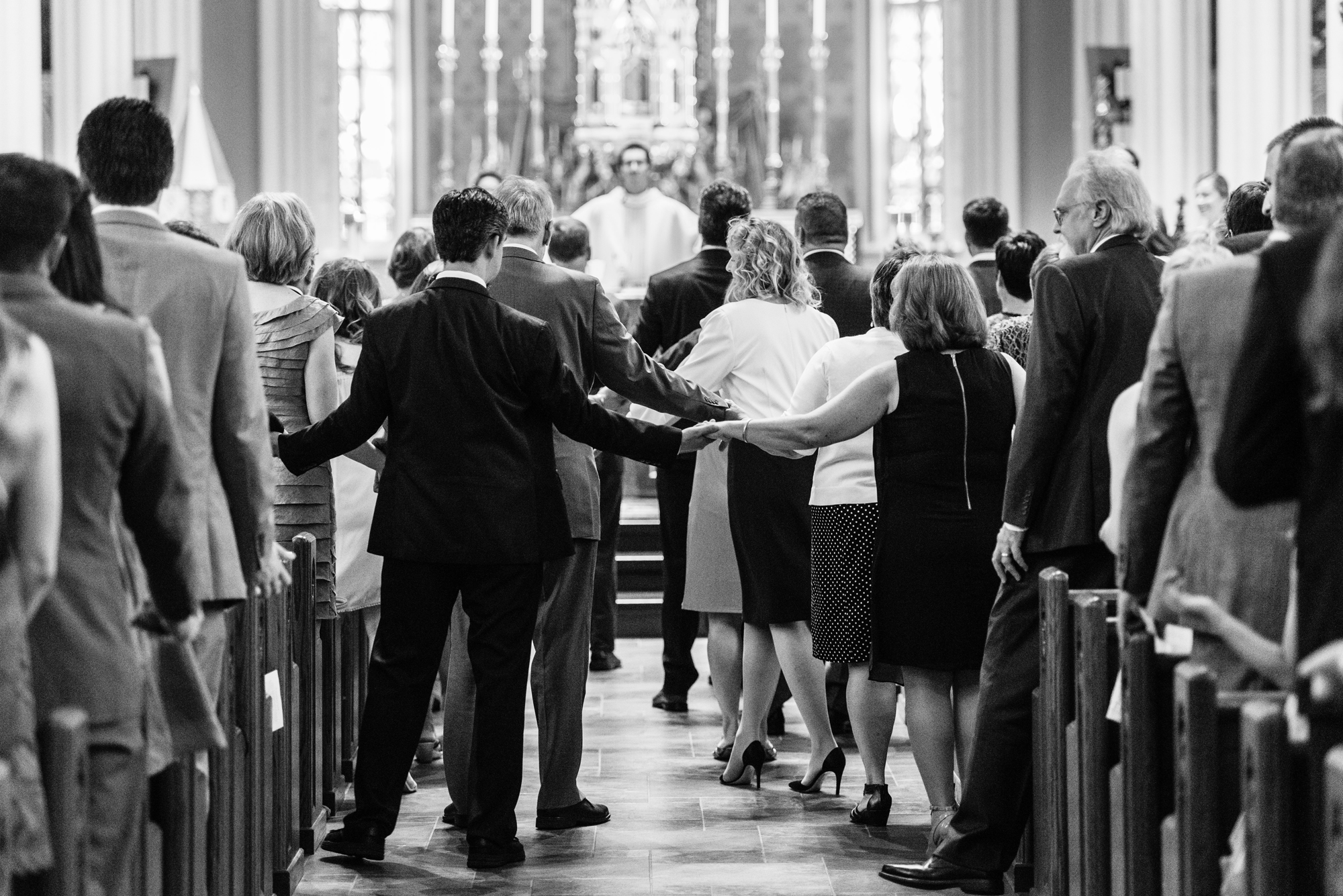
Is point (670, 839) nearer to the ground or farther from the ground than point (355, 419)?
nearer to the ground

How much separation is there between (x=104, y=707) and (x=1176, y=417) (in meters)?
1.65

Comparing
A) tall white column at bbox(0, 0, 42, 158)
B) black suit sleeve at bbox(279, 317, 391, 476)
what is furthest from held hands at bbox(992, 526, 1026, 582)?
tall white column at bbox(0, 0, 42, 158)

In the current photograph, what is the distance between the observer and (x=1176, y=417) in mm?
2902

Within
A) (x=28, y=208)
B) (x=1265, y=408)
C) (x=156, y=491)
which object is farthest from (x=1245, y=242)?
(x=28, y=208)

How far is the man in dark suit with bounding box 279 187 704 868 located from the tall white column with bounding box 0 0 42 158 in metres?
3.95

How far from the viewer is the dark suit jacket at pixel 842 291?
19.2 ft

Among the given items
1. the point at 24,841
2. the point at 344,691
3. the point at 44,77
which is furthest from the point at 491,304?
the point at 44,77

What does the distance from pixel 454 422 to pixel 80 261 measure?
1538 millimetres

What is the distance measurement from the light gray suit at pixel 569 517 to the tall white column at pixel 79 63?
5141 mm

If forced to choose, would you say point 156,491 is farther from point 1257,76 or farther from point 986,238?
point 1257,76

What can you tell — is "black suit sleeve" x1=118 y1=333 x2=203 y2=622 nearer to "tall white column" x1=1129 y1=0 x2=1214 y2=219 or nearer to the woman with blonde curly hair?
the woman with blonde curly hair

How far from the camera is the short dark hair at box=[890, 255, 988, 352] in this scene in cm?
434

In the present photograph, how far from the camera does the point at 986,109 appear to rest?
1317cm

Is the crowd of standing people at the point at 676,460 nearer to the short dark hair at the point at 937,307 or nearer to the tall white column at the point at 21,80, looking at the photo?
the short dark hair at the point at 937,307
